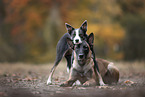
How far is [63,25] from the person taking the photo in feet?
76.7

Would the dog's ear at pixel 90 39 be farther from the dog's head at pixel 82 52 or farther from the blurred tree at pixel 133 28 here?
the blurred tree at pixel 133 28

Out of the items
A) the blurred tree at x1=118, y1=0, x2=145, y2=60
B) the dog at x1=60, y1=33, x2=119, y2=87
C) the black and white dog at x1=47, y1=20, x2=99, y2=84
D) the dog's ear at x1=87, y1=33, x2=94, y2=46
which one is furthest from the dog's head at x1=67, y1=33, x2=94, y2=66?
the blurred tree at x1=118, y1=0, x2=145, y2=60

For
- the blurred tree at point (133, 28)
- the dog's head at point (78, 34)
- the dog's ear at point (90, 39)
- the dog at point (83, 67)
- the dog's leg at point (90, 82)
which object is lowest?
the dog's leg at point (90, 82)

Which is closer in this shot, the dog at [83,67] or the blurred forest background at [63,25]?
the dog at [83,67]

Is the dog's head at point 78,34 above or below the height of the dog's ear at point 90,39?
above

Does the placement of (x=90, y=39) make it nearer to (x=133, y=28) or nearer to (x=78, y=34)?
(x=78, y=34)

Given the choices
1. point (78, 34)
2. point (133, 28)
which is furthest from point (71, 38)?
point (133, 28)

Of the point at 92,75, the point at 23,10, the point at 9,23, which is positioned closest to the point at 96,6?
the point at 23,10

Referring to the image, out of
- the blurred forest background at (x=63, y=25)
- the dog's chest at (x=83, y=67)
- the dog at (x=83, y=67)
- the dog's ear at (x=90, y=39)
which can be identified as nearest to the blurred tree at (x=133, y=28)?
the blurred forest background at (x=63, y=25)

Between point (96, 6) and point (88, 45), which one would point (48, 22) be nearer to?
point (96, 6)

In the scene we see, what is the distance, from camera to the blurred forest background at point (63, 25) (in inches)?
822

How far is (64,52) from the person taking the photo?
27.9ft

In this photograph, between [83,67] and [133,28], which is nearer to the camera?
[83,67]

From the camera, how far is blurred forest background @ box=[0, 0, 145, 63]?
2088 centimetres
